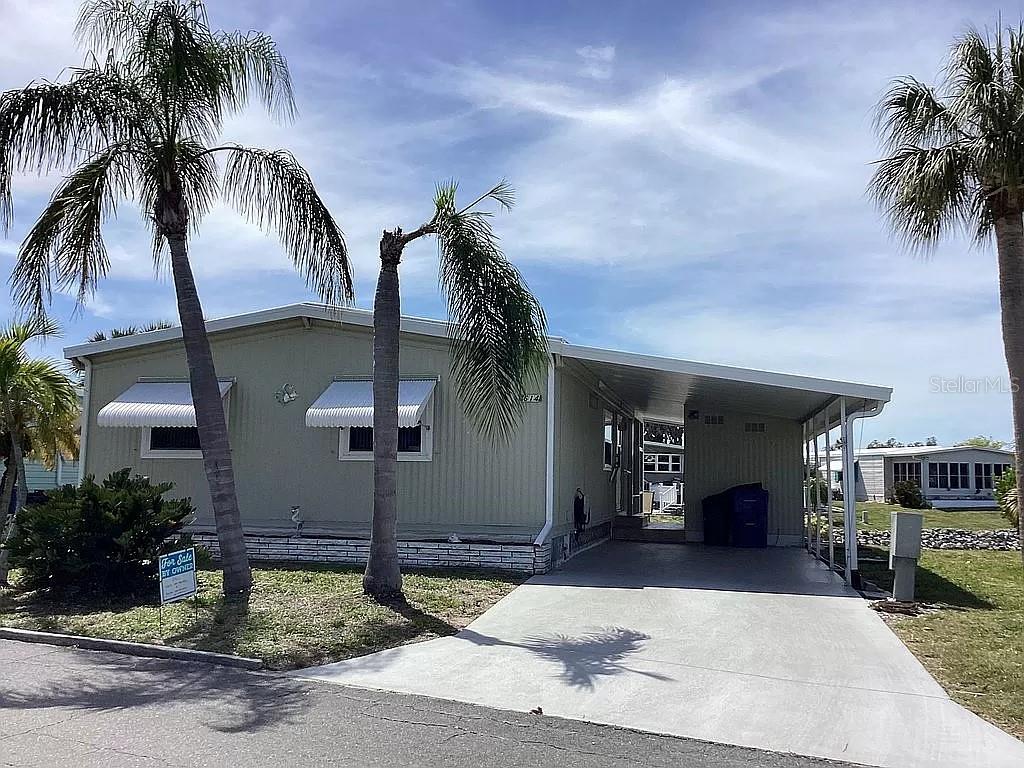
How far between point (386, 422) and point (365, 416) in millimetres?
2453

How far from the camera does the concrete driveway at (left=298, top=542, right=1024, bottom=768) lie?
542 centimetres

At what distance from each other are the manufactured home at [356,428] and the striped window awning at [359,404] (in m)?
0.03

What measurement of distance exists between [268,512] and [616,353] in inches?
224

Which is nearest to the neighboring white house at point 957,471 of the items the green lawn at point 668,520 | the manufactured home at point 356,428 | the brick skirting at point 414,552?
the green lawn at point 668,520

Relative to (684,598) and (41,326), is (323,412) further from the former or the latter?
(684,598)

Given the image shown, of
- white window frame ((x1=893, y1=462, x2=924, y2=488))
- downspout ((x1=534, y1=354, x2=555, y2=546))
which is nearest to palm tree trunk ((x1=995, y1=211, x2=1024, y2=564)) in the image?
downspout ((x1=534, y1=354, x2=555, y2=546))

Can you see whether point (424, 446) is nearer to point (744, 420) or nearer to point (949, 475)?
point (744, 420)

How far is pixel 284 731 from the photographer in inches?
209

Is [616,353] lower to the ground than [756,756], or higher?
higher

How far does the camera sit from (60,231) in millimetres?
9203

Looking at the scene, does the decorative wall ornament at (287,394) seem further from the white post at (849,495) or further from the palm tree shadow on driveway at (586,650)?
the white post at (849,495)

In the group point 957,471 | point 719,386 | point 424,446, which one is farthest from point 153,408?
point 957,471

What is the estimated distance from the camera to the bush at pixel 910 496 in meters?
30.3

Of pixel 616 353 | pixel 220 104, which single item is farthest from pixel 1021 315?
pixel 220 104
